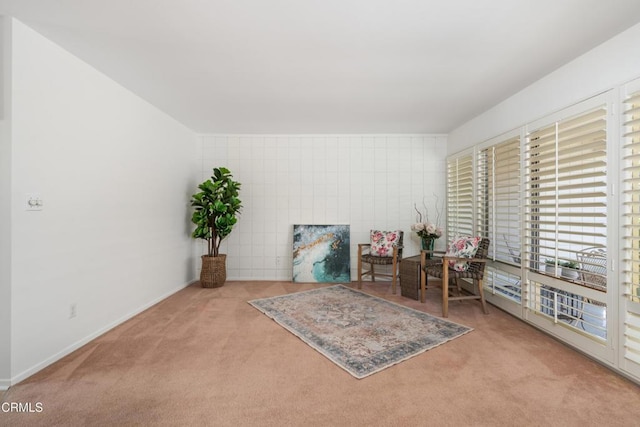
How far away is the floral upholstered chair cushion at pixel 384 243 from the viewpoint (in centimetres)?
427

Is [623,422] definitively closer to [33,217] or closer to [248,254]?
[33,217]

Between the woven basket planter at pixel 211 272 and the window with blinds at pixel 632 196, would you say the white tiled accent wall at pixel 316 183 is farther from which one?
the window with blinds at pixel 632 196

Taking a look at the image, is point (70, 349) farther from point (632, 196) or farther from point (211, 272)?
point (632, 196)

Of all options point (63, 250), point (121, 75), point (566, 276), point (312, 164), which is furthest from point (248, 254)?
point (566, 276)

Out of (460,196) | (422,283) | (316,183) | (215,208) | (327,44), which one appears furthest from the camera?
(316,183)

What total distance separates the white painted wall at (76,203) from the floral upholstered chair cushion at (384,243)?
3.05 metres

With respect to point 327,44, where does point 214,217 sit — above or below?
below

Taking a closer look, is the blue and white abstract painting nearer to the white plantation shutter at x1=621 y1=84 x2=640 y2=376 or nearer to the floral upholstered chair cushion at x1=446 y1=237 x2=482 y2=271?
the floral upholstered chair cushion at x1=446 y1=237 x2=482 y2=271

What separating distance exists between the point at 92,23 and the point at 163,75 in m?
0.75

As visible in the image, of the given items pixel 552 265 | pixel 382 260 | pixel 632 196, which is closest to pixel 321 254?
pixel 382 260

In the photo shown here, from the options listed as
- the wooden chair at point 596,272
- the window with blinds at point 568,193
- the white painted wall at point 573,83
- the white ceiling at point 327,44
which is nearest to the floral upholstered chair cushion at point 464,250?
the window with blinds at point 568,193

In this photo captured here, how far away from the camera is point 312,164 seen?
4.87 meters

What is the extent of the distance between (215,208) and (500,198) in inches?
148

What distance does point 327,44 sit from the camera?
2141 millimetres
